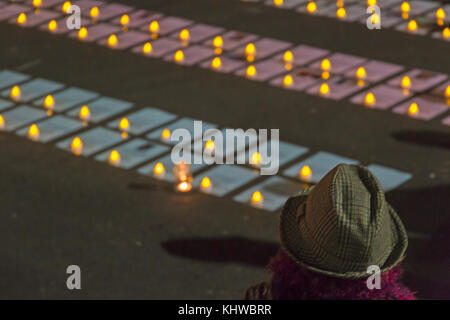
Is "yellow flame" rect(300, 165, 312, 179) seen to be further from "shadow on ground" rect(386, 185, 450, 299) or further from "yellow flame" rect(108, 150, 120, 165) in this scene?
"yellow flame" rect(108, 150, 120, 165)

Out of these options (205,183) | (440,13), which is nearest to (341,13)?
(440,13)

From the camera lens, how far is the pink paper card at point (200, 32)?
923cm

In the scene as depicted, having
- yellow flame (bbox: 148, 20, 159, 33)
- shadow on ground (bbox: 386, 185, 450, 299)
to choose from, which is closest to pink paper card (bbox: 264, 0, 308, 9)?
yellow flame (bbox: 148, 20, 159, 33)

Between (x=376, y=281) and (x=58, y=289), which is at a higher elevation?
(x=376, y=281)

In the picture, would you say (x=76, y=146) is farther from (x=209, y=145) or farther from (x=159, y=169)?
(x=209, y=145)

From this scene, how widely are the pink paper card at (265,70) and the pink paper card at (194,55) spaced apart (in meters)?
0.42

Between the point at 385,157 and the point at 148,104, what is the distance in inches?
72.9

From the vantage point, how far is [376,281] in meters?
3.10

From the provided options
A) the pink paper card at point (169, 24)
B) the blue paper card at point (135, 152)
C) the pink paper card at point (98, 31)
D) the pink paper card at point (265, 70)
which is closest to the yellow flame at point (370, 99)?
the pink paper card at point (265, 70)

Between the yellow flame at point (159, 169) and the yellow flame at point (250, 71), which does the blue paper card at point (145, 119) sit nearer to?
the yellow flame at point (159, 169)

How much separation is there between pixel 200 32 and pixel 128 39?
2.03 feet

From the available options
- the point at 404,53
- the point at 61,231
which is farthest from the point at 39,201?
the point at 404,53

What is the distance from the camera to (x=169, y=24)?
957cm

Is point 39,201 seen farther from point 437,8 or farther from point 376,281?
point 437,8
